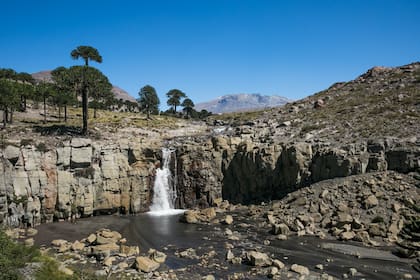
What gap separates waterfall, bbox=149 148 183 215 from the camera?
4459cm

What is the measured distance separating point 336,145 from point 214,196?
56.4 feet

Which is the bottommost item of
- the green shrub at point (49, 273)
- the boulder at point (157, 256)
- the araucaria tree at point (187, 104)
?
the boulder at point (157, 256)

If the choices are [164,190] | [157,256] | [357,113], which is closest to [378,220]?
[157,256]

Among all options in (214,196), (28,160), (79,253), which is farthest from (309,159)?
(28,160)

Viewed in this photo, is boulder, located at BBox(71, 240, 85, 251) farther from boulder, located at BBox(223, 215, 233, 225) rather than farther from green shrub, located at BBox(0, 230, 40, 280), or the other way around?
boulder, located at BBox(223, 215, 233, 225)

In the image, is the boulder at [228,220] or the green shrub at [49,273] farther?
the boulder at [228,220]

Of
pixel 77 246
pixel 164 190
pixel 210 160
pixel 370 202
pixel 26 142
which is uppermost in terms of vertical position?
pixel 26 142

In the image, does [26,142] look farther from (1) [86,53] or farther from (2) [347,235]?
(2) [347,235]

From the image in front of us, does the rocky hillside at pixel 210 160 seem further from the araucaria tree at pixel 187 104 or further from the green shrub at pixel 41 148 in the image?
the araucaria tree at pixel 187 104

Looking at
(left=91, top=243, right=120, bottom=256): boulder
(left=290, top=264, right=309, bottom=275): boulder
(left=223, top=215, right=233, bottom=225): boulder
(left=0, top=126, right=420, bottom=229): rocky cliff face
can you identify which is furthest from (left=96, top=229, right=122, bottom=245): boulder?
(left=290, top=264, right=309, bottom=275): boulder

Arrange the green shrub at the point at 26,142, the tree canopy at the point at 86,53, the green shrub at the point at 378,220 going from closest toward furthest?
the green shrub at the point at 378,220 → the green shrub at the point at 26,142 → the tree canopy at the point at 86,53

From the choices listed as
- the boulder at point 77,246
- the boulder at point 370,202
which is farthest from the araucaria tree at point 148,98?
the boulder at point 370,202

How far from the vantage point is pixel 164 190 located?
45.3 metres

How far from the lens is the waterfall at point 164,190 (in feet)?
146
